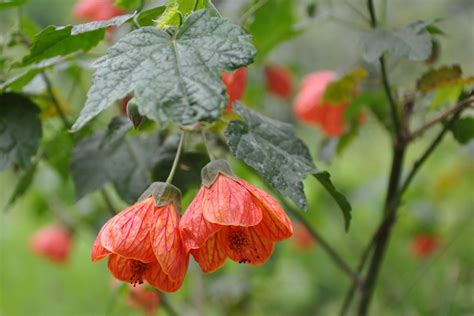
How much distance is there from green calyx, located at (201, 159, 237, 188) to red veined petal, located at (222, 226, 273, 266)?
0.19 feet

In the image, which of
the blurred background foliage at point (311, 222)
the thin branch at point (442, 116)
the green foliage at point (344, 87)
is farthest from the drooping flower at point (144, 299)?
the thin branch at point (442, 116)

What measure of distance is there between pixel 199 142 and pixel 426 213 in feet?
3.92

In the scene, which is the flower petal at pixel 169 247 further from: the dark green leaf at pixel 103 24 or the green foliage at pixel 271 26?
the green foliage at pixel 271 26

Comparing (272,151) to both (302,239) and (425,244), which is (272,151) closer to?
(425,244)

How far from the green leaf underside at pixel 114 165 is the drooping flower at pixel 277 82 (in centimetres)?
91

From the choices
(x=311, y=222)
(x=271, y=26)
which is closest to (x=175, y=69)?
(x=271, y=26)

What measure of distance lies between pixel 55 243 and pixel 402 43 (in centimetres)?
153

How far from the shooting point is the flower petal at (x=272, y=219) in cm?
70

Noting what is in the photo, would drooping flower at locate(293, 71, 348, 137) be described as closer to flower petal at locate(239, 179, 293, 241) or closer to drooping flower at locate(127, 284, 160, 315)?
drooping flower at locate(127, 284, 160, 315)

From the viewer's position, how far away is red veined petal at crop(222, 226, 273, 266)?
2.34 feet

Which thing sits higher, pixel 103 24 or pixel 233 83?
pixel 103 24

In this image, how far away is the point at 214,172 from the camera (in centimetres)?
75

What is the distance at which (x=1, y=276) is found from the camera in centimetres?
343

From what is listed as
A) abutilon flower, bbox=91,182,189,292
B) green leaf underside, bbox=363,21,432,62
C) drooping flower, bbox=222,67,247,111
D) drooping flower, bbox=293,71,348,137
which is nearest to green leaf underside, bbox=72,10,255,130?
abutilon flower, bbox=91,182,189,292
